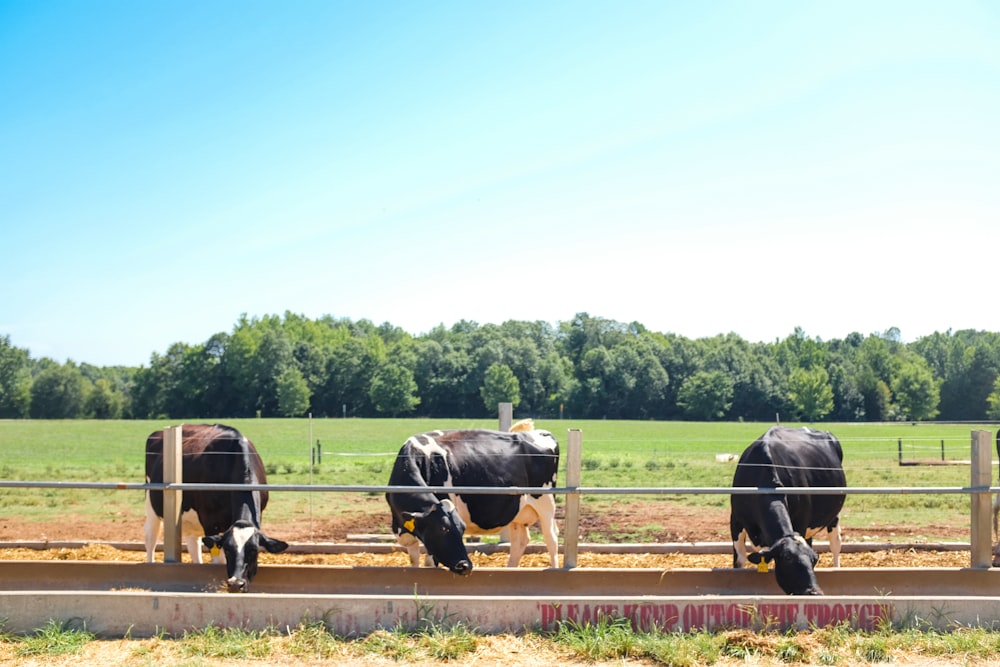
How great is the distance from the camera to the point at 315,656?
634 cm

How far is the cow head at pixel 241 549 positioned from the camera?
25.2ft

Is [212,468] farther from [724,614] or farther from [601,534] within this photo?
[601,534]

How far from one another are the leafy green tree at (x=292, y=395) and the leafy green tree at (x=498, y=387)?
20757mm

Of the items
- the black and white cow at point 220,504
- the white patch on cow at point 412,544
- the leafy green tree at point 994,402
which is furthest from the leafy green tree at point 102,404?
the leafy green tree at point 994,402

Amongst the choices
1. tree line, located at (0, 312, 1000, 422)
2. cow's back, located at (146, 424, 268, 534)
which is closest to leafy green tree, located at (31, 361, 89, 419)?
tree line, located at (0, 312, 1000, 422)

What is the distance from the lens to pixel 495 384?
3947 inches

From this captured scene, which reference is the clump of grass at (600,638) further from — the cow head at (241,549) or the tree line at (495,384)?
the tree line at (495,384)

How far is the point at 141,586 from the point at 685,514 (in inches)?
432

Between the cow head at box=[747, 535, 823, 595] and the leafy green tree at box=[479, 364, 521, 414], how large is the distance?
89824mm

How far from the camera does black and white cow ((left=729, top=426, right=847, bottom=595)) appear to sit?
25.4ft

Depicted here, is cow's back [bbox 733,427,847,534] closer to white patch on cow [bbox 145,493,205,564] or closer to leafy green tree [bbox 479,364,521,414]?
white patch on cow [bbox 145,493,205,564]

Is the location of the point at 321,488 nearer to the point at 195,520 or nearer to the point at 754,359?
the point at 195,520

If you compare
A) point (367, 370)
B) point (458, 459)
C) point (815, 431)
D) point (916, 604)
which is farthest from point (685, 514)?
point (367, 370)

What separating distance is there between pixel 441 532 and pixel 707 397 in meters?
90.4
